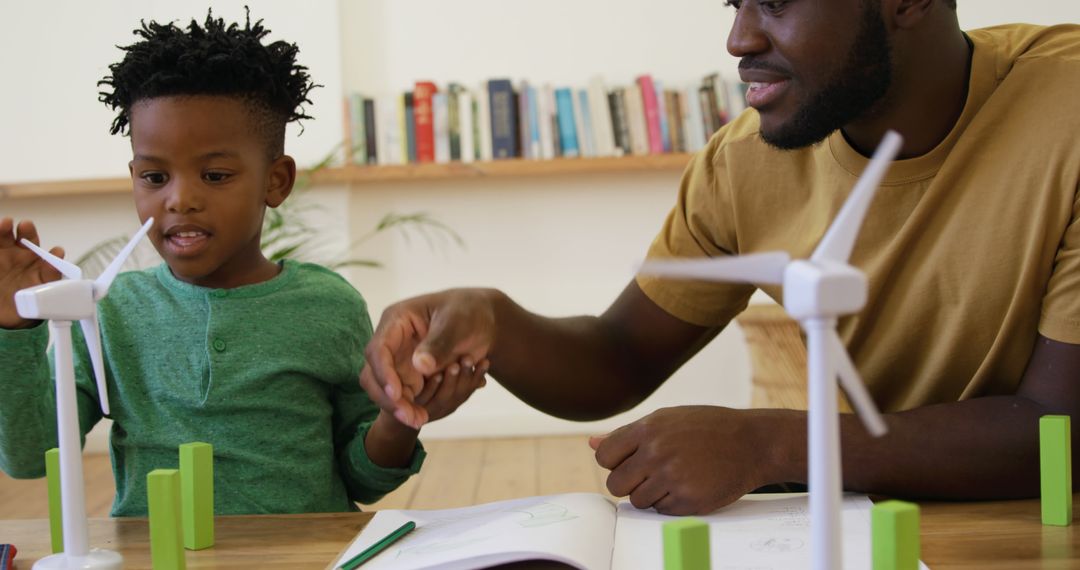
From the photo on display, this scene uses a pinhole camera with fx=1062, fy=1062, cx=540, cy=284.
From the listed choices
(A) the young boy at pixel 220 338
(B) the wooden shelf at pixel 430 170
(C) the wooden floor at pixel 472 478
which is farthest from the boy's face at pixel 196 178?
(B) the wooden shelf at pixel 430 170

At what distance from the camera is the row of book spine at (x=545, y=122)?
4023mm

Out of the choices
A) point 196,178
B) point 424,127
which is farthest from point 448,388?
point 424,127

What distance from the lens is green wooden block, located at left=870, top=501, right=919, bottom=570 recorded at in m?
0.74

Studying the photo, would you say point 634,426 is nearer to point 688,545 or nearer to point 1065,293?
point 688,545

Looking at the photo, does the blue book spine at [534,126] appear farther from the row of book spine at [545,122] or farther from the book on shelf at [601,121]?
the book on shelf at [601,121]

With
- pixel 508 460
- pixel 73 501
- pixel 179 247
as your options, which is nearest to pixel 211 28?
pixel 179 247

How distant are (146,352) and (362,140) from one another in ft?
9.12

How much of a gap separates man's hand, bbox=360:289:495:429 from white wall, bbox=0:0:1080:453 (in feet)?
9.82

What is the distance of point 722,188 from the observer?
1.50 meters

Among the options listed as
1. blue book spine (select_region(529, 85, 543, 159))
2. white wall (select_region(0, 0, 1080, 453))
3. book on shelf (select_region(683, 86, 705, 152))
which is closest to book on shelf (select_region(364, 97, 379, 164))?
white wall (select_region(0, 0, 1080, 453))

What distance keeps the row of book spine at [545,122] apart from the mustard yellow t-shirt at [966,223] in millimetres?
2572

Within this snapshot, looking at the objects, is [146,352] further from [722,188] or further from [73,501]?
[722,188]

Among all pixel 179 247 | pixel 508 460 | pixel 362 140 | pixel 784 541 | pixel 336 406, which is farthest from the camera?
pixel 362 140

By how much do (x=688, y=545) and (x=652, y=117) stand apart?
11.3ft
